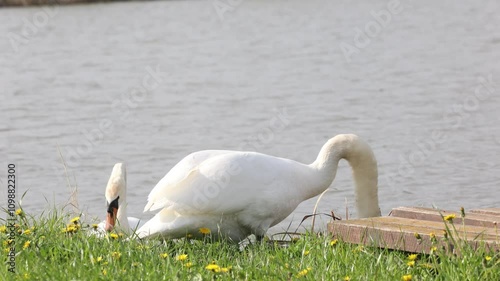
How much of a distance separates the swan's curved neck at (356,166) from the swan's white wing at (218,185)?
0.32 meters

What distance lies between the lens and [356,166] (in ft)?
22.1

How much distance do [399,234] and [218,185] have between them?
4.26 feet

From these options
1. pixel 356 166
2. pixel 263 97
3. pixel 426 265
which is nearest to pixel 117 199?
pixel 356 166

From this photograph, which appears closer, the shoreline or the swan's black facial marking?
the swan's black facial marking

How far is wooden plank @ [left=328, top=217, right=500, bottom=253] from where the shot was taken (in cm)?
482

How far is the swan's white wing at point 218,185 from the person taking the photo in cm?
594

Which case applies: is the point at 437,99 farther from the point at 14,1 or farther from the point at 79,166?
the point at 14,1

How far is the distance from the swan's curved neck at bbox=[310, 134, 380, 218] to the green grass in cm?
84

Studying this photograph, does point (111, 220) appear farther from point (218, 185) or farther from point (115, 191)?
point (218, 185)

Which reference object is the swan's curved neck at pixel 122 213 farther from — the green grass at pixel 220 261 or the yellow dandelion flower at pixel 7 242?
the yellow dandelion flower at pixel 7 242

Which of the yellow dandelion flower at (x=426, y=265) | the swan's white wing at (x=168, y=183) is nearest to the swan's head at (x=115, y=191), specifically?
the swan's white wing at (x=168, y=183)

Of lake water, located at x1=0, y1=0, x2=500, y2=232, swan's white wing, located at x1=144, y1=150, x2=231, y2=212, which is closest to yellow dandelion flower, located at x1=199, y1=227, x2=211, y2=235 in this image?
swan's white wing, located at x1=144, y1=150, x2=231, y2=212

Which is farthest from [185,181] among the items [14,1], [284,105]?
[14,1]

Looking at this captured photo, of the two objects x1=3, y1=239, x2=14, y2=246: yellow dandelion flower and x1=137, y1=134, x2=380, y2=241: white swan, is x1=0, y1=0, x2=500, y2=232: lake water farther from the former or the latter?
x1=3, y1=239, x2=14, y2=246: yellow dandelion flower
